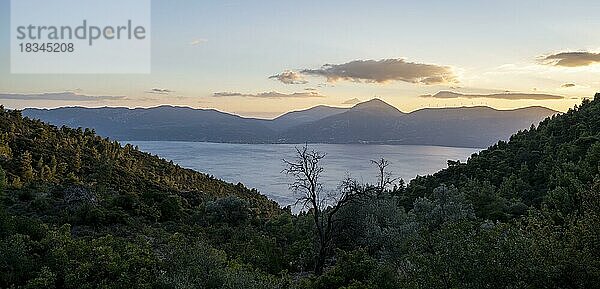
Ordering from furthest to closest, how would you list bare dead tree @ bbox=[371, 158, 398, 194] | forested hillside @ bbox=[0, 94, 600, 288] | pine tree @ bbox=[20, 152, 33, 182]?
pine tree @ bbox=[20, 152, 33, 182]
bare dead tree @ bbox=[371, 158, 398, 194]
forested hillside @ bbox=[0, 94, 600, 288]

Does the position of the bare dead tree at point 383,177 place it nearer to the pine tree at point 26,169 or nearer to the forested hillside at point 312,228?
the forested hillside at point 312,228

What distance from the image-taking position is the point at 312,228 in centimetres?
2272

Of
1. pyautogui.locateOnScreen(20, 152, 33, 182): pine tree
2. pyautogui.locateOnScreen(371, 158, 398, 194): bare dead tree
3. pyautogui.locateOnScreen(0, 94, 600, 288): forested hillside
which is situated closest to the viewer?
pyautogui.locateOnScreen(0, 94, 600, 288): forested hillside

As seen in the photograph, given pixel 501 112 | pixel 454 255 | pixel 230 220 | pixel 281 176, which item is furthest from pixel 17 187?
pixel 501 112

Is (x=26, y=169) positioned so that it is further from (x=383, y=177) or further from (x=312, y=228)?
(x=383, y=177)

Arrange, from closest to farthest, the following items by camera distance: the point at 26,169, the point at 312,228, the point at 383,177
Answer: the point at 312,228, the point at 383,177, the point at 26,169

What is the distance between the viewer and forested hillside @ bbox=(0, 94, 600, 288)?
844cm

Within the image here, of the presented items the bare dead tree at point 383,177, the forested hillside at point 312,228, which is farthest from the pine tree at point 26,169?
the bare dead tree at point 383,177

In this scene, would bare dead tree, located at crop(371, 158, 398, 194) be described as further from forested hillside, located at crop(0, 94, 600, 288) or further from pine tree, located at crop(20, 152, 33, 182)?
pine tree, located at crop(20, 152, 33, 182)

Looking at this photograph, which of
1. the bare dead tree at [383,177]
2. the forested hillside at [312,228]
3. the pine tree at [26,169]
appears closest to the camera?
the forested hillside at [312,228]

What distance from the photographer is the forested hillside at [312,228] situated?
8.44 m

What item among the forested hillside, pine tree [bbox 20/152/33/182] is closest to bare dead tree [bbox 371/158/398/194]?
the forested hillside

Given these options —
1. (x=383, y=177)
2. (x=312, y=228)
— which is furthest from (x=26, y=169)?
(x=383, y=177)

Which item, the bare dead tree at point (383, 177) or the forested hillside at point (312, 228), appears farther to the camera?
the bare dead tree at point (383, 177)
